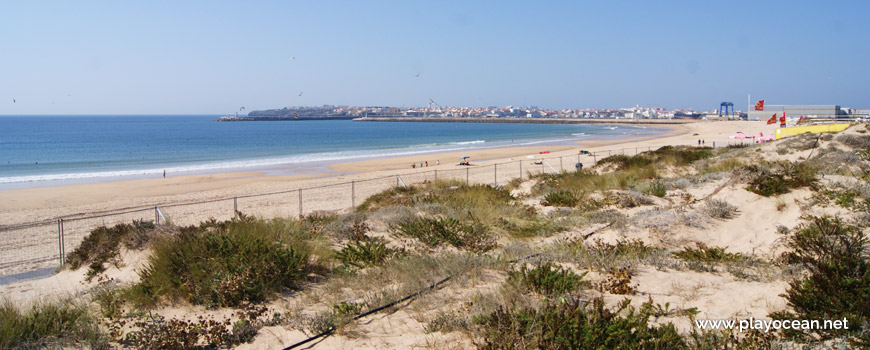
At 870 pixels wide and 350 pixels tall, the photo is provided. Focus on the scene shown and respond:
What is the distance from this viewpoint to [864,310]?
4625 millimetres

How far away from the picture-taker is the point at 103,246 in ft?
30.8

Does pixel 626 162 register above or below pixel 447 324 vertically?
above

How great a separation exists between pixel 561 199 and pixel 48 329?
32.5 feet

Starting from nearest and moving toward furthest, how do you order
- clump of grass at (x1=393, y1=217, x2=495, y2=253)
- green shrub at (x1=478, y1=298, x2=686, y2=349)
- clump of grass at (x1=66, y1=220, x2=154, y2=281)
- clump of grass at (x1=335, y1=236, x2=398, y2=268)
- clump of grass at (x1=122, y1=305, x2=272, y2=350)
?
green shrub at (x1=478, y1=298, x2=686, y2=349) < clump of grass at (x1=122, y1=305, x2=272, y2=350) < clump of grass at (x1=335, y1=236, x2=398, y2=268) < clump of grass at (x1=393, y1=217, x2=495, y2=253) < clump of grass at (x1=66, y1=220, x2=154, y2=281)

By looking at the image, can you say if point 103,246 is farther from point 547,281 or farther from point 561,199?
point 561,199

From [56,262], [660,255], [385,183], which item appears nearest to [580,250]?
[660,255]

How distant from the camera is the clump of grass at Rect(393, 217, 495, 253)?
883 centimetres

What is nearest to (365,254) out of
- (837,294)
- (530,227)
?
(530,227)

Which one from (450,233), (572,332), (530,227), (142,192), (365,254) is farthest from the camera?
(142,192)

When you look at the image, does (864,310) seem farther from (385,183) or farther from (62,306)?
(385,183)

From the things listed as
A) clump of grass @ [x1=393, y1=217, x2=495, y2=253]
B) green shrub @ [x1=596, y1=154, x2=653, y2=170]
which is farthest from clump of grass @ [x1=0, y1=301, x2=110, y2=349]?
green shrub @ [x1=596, y1=154, x2=653, y2=170]

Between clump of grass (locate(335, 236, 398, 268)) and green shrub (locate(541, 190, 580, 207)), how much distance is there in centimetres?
532

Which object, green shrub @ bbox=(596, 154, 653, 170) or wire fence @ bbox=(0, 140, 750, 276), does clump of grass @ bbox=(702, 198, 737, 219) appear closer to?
wire fence @ bbox=(0, 140, 750, 276)

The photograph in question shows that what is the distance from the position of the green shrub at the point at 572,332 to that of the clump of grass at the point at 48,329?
11.9ft
